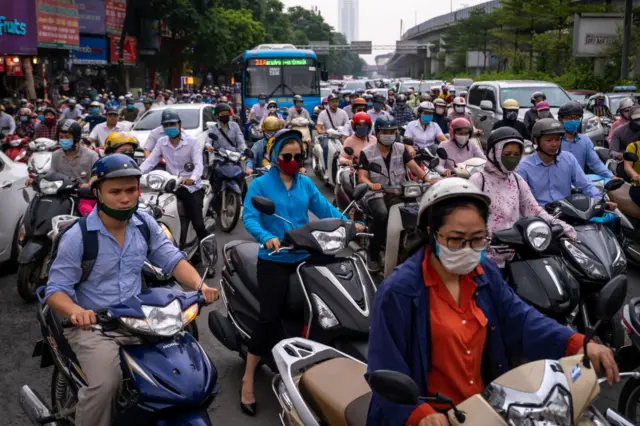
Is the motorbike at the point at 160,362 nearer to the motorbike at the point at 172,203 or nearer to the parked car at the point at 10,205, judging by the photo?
the motorbike at the point at 172,203

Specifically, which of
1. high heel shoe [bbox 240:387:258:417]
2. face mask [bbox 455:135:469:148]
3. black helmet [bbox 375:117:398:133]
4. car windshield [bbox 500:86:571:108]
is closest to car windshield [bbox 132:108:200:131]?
car windshield [bbox 500:86:571:108]

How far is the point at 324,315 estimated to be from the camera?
435 centimetres

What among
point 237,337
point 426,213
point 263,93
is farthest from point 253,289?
point 263,93

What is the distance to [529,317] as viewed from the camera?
2.87 meters

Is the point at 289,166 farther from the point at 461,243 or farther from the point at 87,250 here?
the point at 461,243

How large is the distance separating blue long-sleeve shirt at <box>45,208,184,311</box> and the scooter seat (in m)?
1.14

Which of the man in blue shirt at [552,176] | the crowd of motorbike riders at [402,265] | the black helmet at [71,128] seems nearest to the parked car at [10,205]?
the crowd of motorbike riders at [402,265]

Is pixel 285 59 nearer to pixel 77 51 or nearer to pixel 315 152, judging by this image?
pixel 315 152

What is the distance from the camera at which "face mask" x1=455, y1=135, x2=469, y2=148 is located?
8586 mm

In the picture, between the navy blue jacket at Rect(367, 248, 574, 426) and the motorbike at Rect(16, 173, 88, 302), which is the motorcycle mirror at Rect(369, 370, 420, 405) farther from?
the motorbike at Rect(16, 173, 88, 302)

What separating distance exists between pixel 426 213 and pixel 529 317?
1.85ft

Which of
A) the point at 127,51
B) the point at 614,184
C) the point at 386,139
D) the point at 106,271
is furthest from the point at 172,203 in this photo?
the point at 127,51

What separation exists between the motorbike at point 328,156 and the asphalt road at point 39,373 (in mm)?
6273

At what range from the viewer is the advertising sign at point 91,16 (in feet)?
121
